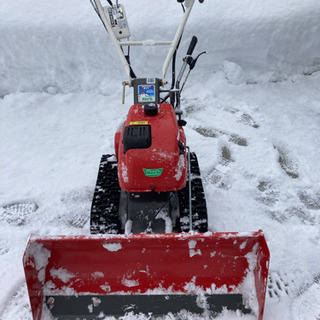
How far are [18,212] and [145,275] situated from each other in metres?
1.63

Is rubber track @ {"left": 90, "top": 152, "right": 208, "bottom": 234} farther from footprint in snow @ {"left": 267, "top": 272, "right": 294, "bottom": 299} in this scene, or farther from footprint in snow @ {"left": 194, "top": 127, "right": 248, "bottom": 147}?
footprint in snow @ {"left": 194, "top": 127, "right": 248, "bottom": 147}

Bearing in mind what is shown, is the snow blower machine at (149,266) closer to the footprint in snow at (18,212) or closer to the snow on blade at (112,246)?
the snow on blade at (112,246)

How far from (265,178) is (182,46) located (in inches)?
107

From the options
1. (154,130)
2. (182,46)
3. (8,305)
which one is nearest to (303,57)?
(182,46)

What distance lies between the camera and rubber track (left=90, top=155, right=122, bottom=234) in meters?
2.58

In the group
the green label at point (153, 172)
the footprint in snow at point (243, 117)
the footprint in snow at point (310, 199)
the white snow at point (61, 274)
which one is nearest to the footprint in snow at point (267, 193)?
the footprint in snow at point (310, 199)

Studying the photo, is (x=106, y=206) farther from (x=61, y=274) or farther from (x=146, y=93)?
(x=146, y=93)

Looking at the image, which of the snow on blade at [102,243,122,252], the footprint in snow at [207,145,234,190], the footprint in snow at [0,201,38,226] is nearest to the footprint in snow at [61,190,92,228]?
the footprint in snow at [0,201,38,226]

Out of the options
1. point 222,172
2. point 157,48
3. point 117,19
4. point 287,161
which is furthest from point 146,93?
point 157,48

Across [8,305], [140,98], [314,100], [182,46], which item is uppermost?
[140,98]

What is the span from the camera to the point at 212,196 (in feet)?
11.0

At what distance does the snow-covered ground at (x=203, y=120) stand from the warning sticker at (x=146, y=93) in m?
1.09

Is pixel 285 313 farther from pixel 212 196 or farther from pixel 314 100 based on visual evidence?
pixel 314 100

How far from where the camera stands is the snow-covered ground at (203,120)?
9.71ft
